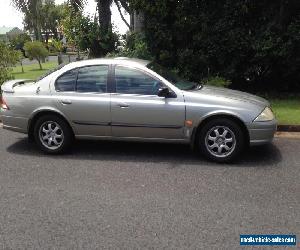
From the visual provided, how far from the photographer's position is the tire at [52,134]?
6.77 m

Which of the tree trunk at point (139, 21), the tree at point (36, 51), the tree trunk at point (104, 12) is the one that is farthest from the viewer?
the tree at point (36, 51)

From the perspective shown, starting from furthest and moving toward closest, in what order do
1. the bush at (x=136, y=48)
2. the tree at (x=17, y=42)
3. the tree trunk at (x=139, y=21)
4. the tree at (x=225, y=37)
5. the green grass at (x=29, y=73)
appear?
the green grass at (x=29, y=73) < the tree at (x=17, y=42) < the tree trunk at (x=139, y=21) < the bush at (x=136, y=48) < the tree at (x=225, y=37)

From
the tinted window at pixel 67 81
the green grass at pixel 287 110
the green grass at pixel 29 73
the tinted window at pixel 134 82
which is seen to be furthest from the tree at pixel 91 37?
the green grass at pixel 29 73

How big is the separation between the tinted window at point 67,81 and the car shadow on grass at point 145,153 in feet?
3.34

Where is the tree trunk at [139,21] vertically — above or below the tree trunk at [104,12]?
below

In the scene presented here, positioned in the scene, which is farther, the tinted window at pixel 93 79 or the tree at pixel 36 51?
the tree at pixel 36 51

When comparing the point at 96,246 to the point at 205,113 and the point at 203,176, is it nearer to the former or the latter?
the point at 203,176

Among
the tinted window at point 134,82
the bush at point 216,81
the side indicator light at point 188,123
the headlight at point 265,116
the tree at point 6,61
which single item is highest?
the tree at point 6,61

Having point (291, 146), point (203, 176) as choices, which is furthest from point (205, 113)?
point (291, 146)

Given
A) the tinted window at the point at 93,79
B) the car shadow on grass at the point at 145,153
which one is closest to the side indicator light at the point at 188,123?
the car shadow on grass at the point at 145,153

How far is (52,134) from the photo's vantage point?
6.84m

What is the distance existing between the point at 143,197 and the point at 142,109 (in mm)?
1700

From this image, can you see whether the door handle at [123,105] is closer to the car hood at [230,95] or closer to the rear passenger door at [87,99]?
the rear passenger door at [87,99]

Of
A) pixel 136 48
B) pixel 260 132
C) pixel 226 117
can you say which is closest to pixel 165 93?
pixel 226 117
